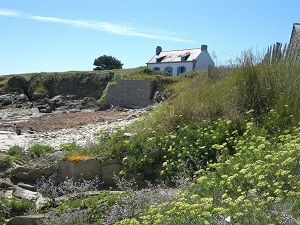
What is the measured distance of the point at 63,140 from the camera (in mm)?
12250

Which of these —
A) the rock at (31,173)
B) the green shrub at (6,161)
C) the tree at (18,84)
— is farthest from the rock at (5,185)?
the tree at (18,84)

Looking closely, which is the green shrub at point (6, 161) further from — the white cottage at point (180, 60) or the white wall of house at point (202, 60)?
the white wall of house at point (202, 60)

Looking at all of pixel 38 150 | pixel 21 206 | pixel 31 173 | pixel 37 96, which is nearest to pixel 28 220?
pixel 21 206

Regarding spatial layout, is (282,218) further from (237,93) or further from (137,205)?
(237,93)

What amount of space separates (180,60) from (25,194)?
36.8 metres

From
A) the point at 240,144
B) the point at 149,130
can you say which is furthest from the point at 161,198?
the point at 149,130

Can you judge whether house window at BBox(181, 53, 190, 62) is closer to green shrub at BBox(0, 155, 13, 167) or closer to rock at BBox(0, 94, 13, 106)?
rock at BBox(0, 94, 13, 106)

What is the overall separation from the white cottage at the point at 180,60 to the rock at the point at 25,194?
104 ft

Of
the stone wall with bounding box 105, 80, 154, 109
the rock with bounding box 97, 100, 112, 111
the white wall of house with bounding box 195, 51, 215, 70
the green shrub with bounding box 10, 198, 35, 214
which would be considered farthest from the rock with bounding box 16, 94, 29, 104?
the green shrub with bounding box 10, 198, 35, 214

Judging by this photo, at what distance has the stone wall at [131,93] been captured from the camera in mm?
25922

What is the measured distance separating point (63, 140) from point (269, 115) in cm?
749

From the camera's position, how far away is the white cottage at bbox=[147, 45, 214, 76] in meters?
40.7

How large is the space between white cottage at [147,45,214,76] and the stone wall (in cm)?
1226

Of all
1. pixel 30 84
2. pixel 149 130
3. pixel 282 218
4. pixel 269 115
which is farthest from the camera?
pixel 30 84
